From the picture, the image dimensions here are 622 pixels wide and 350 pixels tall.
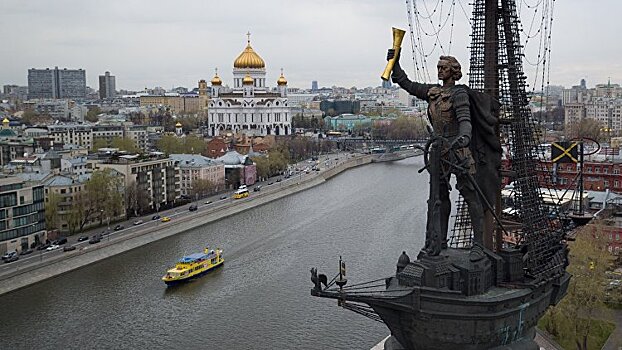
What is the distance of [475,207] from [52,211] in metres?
20.2

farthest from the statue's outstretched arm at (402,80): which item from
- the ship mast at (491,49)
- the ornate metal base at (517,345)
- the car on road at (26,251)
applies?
the car on road at (26,251)

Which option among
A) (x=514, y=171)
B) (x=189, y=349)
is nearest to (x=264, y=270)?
(x=189, y=349)

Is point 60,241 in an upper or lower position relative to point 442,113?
lower

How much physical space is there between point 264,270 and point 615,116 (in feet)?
177

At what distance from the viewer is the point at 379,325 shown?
1440 centimetres

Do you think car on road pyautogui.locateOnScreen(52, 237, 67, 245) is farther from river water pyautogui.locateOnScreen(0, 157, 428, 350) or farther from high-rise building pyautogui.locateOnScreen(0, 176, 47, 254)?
river water pyautogui.locateOnScreen(0, 157, 428, 350)

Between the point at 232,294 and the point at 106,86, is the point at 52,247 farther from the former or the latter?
the point at 106,86

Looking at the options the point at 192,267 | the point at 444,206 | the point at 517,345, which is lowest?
the point at 192,267

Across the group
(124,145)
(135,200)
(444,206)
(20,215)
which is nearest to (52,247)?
(20,215)

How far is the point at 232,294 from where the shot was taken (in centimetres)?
1736

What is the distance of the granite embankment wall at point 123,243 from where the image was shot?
17.9 metres

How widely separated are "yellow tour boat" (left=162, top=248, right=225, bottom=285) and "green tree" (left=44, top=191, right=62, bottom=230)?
6.40 metres

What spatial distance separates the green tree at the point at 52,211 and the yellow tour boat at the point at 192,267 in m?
6.40

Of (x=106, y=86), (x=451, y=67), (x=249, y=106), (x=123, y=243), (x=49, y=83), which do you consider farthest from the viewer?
(x=106, y=86)
